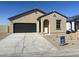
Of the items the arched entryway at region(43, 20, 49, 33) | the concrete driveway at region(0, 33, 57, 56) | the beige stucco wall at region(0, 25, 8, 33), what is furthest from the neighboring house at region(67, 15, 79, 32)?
the beige stucco wall at region(0, 25, 8, 33)

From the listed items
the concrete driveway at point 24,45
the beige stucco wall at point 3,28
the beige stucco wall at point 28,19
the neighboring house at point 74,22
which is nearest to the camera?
the concrete driveway at point 24,45

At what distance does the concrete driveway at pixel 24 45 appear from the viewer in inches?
529

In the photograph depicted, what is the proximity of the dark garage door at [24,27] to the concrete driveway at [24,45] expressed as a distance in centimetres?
27

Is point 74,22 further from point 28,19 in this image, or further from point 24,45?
point 24,45

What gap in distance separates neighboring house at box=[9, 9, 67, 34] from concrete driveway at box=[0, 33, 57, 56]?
1.41ft

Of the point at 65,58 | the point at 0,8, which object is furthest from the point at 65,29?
the point at 0,8

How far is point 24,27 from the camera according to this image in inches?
614

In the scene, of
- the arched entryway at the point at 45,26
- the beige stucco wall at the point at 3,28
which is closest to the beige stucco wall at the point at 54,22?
the arched entryway at the point at 45,26

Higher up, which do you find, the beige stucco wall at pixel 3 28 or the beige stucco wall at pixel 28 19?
the beige stucco wall at pixel 28 19

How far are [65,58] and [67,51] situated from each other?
146 cm

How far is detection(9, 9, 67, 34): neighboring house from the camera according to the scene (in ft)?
48.8

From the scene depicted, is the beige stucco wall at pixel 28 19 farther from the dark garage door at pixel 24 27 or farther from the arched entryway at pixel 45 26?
the arched entryway at pixel 45 26

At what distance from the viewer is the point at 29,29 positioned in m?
15.6

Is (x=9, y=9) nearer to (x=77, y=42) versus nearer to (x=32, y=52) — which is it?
(x=32, y=52)
